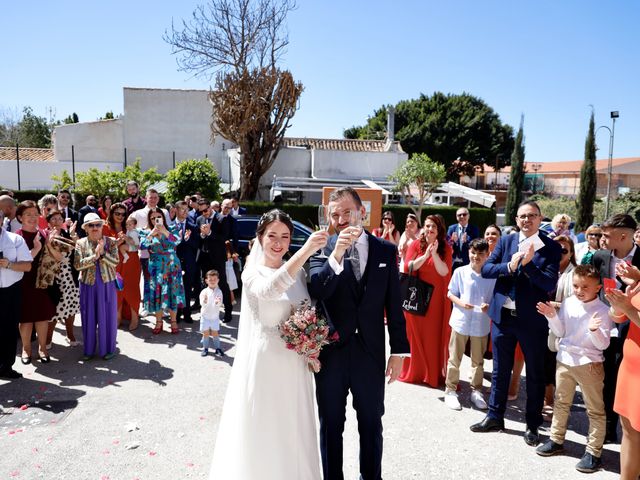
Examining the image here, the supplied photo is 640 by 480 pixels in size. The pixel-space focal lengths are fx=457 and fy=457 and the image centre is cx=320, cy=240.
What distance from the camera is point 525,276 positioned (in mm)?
4160

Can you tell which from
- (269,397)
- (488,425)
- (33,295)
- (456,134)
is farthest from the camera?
(456,134)

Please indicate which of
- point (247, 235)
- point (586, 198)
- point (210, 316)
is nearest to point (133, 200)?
point (247, 235)

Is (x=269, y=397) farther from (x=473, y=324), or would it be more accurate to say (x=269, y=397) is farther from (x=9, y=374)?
(x=9, y=374)

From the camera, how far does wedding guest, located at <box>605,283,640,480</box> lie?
3.20 m

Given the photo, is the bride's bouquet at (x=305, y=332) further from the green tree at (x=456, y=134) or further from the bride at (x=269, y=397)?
the green tree at (x=456, y=134)

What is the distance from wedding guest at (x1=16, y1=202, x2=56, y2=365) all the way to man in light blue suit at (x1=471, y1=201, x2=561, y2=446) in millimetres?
5483

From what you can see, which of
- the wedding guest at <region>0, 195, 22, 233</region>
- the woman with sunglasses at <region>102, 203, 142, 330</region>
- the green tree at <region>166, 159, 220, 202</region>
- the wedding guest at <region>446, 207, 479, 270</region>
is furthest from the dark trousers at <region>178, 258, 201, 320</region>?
the green tree at <region>166, 159, 220, 202</region>

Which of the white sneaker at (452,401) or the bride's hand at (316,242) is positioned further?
the white sneaker at (452,401)

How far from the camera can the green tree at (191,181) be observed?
19.3 metres

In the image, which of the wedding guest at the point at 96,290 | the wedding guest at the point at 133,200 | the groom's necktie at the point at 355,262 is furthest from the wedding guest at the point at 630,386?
the wedding guest at the point at 133,200

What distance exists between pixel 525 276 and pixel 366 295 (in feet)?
6.26

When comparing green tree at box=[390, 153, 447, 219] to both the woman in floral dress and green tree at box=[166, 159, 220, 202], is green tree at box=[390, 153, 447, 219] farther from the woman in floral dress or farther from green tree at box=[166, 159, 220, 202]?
the woman in floral dress

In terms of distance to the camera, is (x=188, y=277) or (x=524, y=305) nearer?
(x=524, y=305)

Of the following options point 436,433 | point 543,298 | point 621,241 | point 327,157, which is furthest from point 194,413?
point 327,157
